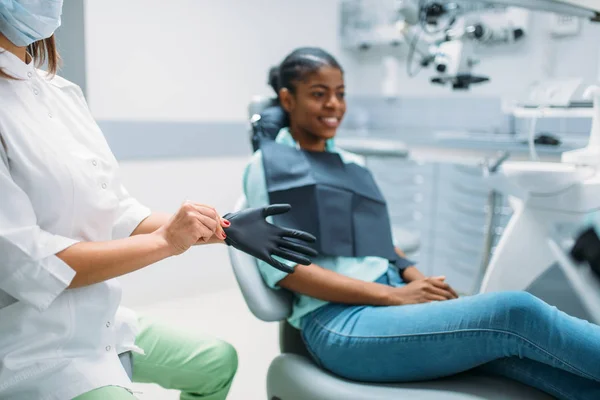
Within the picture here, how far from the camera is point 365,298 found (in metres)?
1.36

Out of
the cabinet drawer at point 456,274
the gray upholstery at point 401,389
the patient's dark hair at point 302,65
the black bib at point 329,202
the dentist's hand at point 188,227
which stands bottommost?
the cabinet drawer at point 456,274

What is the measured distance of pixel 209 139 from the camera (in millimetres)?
3141

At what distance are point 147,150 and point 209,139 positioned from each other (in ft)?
1.34

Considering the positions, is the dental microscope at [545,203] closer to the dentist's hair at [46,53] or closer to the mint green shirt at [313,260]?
the mint green shirt at [313,260]

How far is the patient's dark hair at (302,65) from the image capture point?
1587 mm

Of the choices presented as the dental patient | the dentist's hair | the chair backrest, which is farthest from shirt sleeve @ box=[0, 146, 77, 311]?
the chair backrest

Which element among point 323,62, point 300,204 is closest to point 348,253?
point 300,204

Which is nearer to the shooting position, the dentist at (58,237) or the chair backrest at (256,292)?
the dentist at (58,237)

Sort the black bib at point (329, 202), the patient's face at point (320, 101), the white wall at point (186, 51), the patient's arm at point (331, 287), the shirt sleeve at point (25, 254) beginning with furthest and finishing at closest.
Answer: the white wall at point (186, 51), the patient's face at point (320, 101), the black bib at point (329, 202), the patient's arm at point (331, 287), the shirt sleeve at point (25, 254)

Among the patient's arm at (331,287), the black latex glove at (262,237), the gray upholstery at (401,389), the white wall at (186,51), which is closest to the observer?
the black latex glove at (262,237)

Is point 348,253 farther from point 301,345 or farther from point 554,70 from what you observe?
point 554,70

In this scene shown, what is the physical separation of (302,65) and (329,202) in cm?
43

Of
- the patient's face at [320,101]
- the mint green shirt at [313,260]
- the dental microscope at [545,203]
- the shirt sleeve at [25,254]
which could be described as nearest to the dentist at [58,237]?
the shirt sleeve at [25,254]

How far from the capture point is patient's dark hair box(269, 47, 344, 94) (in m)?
1.59
